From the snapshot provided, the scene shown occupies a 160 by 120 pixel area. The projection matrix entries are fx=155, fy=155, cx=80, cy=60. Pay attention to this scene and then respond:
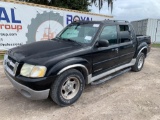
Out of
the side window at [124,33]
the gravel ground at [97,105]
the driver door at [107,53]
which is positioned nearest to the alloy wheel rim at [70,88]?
the gravel ground at [97,105]

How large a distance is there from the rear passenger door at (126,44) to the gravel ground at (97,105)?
877 millimetres

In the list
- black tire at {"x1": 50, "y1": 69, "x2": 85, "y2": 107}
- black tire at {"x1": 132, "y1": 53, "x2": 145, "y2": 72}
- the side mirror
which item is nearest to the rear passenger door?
black tire at {"x1": 132, "y1": 53, "x2": 145, "y2": 72}

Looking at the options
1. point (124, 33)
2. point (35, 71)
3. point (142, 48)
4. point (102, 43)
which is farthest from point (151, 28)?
point (35, 71)

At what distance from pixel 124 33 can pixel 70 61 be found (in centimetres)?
241

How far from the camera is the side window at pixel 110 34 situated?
13.1ft

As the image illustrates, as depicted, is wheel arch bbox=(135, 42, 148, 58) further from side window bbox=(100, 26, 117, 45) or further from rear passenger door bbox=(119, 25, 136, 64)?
side window bbox=(100, 26, 117, 45)

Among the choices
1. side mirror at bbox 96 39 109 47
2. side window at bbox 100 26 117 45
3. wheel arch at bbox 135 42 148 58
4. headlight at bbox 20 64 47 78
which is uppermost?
side window at bbox 100 26 117 45

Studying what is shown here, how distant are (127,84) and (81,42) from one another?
2.03 meters

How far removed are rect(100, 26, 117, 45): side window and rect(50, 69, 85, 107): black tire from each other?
48.7 inches

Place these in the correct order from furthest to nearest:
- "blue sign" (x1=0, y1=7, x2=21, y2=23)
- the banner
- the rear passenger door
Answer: the banner → "blue sign" (x1=0, y1=7, x2=21, y2=23) → the rear passenger door

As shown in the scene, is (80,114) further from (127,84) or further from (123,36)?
(123,36)

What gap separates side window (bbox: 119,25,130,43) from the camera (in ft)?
15.2

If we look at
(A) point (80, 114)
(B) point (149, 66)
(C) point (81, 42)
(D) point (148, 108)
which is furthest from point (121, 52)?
(B) point (149, 66)

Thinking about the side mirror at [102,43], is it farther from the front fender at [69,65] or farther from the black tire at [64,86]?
the black tire at [64,86]
